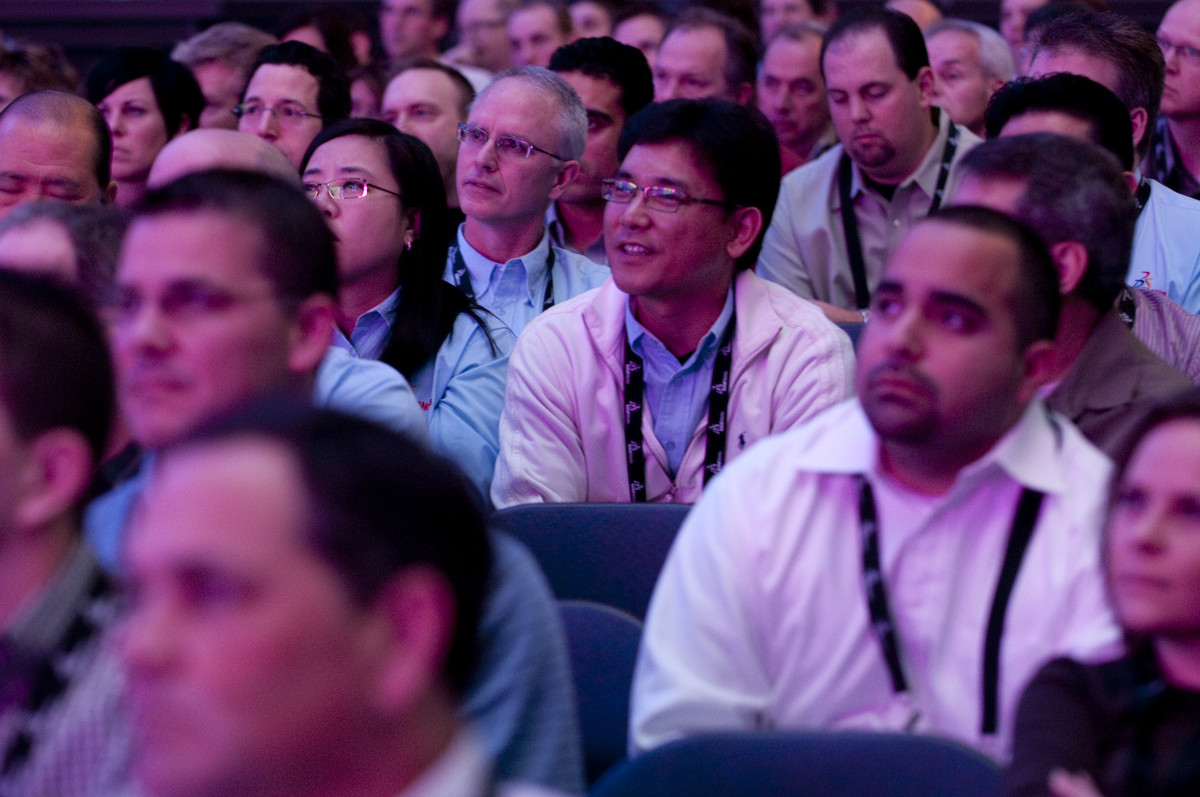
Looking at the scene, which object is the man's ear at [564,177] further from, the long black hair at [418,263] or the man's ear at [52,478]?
the man's ear at [52,478]

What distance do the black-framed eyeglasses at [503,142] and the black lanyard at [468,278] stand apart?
0.27 metres

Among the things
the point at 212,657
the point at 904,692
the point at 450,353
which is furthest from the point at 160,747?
the point at 450,353

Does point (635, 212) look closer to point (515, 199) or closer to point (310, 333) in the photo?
point (515, 199)

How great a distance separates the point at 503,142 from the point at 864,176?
1162 millimetres

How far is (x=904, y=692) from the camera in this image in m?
1.63

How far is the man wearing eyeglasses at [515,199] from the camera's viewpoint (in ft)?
11.5

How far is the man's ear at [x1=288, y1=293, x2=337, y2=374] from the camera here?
1.76 m

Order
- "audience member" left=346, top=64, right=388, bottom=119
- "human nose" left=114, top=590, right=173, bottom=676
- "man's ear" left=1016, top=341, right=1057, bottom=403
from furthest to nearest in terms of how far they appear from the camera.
→ "audience member" left=346, top=64, right=388, bottom=119 < "man's ear" left=1016, top=341, right=1057, bottom=403 < "human nose" left=114, top=590, right=173, bottom=676

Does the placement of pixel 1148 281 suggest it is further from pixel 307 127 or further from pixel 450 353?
pixel 307 127

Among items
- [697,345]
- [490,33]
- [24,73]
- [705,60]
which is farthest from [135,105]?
[490,33]

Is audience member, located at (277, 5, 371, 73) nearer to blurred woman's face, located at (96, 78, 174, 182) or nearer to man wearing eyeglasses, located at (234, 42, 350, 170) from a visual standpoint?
man wearing eyeglasses, located at (234, 42, 350, 170)

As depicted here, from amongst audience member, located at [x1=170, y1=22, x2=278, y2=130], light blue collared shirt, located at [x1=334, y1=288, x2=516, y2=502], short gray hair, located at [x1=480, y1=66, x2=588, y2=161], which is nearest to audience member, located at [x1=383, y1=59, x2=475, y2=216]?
short gray hair, located at [x1=480, y1=66, x2=588, y2=161]

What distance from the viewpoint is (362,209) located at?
10.1 ft

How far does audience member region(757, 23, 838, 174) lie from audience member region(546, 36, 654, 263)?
0.63 metres
